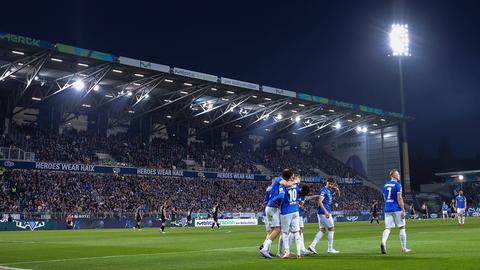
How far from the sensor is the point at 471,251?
14.3m

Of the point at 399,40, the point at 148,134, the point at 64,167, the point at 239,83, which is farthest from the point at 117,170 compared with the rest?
the point at 399,40

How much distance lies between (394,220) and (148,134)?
5358 cm

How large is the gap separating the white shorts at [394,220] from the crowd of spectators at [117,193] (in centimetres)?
3464

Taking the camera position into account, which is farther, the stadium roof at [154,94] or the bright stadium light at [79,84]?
the bright stadium light at [79,84]

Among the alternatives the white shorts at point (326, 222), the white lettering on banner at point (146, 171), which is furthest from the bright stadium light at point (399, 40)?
the white shorts at point (326, 222)

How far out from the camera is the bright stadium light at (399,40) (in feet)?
208

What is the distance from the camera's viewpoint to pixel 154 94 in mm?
57844

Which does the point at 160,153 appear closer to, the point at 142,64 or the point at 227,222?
the point at 227,222

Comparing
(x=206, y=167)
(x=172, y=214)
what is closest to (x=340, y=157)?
(x=206, y=167)

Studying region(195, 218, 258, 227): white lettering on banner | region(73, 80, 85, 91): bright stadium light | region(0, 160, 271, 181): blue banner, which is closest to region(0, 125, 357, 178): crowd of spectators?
region(0, 160, 271, 181): blue banner

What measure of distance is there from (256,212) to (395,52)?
26.3 meters

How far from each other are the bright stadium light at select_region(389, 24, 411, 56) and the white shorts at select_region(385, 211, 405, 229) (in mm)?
52774

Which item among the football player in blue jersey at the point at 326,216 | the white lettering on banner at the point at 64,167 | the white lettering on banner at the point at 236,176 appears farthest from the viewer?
the white lettering on banner at the point at 236,176

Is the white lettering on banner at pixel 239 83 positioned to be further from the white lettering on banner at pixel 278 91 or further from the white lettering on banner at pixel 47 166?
the white lettering on banner at pixel 47 166
